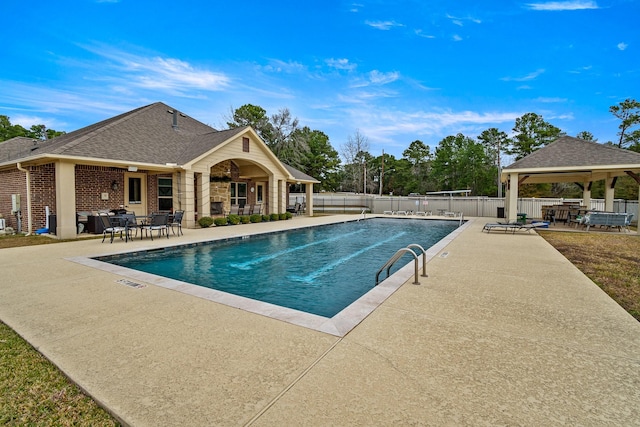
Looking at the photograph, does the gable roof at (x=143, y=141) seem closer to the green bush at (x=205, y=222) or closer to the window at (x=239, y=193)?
the green bush at (x=205, y=222)

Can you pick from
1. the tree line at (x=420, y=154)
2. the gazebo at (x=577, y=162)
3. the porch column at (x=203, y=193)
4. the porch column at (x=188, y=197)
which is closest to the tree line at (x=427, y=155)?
the tree line at (x=420, y=154)

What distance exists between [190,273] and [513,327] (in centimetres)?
620

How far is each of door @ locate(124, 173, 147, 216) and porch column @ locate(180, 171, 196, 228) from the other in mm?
2462

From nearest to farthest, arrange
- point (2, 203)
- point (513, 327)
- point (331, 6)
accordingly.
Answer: point (513, 327) < point (2, 203) < point (331, 6)

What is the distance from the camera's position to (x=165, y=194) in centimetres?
1611

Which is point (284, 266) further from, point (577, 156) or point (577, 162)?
point (577, 156)

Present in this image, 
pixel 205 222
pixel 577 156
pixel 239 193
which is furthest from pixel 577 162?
pixel 239 193

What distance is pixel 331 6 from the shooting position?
19.1 meters

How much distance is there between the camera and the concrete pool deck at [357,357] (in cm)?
218

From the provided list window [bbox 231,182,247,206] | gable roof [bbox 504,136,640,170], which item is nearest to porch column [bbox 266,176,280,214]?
window [bbox 231,182,247,206]

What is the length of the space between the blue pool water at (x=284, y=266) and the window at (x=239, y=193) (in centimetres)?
835

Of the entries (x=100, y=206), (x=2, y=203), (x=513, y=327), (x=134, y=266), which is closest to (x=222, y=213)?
(x=100, y=206)

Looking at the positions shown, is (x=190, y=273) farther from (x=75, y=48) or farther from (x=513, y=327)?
(x=75, y=48)

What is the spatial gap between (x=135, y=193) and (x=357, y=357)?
15485 millimetres
